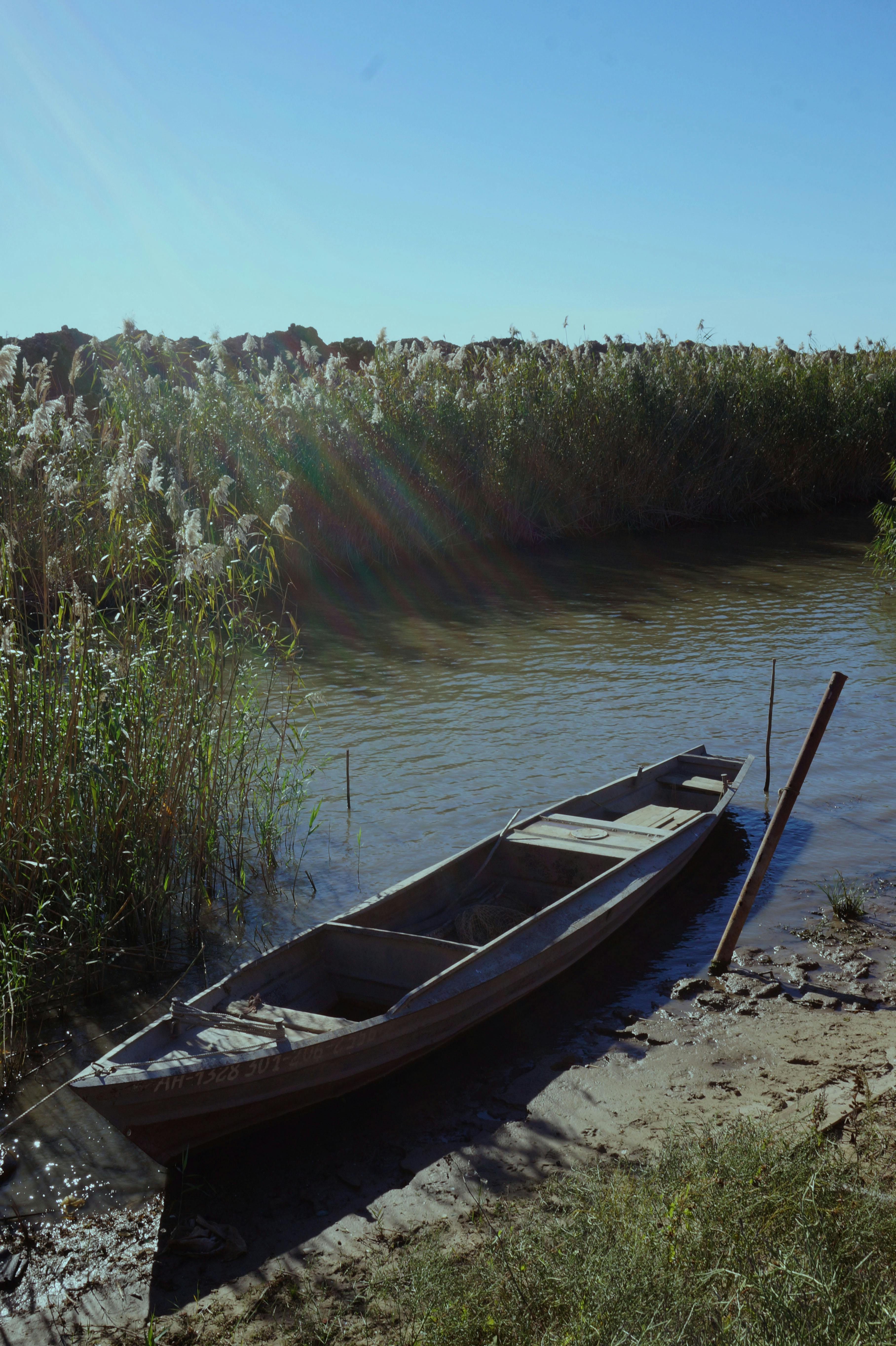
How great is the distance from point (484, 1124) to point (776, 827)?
228 centimetres

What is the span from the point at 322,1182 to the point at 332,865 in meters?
3.13

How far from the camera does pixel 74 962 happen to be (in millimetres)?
5320

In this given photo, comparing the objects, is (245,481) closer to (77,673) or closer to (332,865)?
(332,865)

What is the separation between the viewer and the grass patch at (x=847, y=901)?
6.32m

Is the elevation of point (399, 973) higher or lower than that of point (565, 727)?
lower

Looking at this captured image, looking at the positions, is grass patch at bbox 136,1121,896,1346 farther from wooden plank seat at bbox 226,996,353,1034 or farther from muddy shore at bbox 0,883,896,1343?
wooden plank seat at bbox 226,996,353,1034

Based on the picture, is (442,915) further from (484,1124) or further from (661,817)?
(661,817)

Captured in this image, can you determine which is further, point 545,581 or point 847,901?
point 545,581

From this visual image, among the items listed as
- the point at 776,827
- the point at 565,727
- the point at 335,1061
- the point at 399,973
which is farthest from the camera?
the point at 565,727

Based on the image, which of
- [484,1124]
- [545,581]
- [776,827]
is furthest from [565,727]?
[545,581]

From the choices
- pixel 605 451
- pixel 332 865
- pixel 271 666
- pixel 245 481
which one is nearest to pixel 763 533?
pixel 605 451

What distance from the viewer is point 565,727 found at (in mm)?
10102

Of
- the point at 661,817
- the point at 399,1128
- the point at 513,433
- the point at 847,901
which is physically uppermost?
the point at 513,433

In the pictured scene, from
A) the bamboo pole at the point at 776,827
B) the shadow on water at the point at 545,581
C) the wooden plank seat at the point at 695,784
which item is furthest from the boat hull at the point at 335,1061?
the shadow on water at the point at 545,581
